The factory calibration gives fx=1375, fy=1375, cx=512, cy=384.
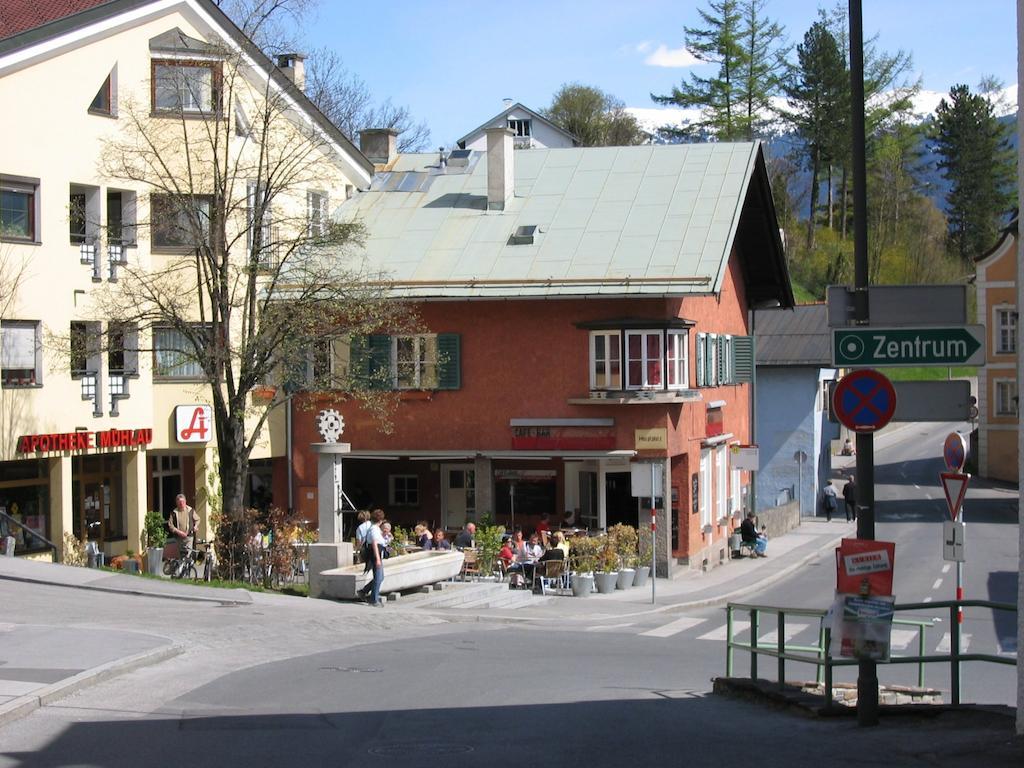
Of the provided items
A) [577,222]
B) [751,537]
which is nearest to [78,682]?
[577,222]

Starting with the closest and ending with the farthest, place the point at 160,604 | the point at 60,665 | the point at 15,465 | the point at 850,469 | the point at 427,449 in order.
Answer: the point at 60,665 < the point at 160,604 < the point at 15,465 < the point at 427,449 < the point at 850,469

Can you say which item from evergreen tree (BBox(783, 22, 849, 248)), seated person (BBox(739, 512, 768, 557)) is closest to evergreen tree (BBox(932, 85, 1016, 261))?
evergreen tree (BBox(783, 22, 849, 248))

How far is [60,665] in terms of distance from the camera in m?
14.5

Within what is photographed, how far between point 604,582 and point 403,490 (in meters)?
Result: 8.74

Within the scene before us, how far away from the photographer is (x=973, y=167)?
309 ft

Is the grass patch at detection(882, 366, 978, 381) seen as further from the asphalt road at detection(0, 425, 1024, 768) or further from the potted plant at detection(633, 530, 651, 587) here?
the asphalt road at detection(0, 425, 1024, 768)

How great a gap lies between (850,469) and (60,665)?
55.1 meters

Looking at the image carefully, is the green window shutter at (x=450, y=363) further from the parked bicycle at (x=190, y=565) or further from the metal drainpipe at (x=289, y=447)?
the parked bicycle at (x=190, y=565)

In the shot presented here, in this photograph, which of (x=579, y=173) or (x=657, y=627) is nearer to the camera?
(x=657, y=627)

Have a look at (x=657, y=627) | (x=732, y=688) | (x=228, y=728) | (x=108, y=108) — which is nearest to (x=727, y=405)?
(x=657, y=627)

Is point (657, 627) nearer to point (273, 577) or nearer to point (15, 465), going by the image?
point (273, 577)

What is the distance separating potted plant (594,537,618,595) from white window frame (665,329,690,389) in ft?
15.5

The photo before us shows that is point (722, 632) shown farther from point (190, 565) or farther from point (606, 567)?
point (190, 565)

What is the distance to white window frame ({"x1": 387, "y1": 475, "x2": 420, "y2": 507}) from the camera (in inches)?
1432
